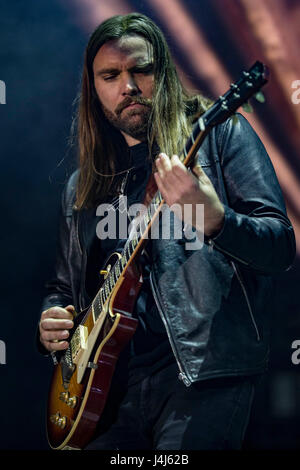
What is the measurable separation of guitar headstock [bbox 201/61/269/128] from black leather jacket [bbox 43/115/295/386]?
264mm

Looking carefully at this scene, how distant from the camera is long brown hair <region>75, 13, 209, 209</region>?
81.3 inches

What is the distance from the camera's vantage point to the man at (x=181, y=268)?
163 centimetres

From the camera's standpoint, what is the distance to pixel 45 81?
9.85ft

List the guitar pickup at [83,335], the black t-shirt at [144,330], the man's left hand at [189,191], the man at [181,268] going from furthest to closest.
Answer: the guitar pickup at [83,335] < the black t-shirt at [144,330] < the man at [181,268] < the man's left hand at [189,191]

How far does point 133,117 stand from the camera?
2180 mm

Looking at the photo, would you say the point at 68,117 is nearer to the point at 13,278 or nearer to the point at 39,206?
the point at 39,206

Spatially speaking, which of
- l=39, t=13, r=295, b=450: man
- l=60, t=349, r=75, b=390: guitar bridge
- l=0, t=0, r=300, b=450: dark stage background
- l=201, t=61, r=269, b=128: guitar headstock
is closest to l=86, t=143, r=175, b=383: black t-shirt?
l=39, t=13, r=295, b=450: man

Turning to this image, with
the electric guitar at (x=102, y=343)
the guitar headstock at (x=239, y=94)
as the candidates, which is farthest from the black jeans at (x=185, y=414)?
the guitar headstock at (x=239, y=94)

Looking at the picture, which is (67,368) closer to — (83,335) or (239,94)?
(83,335)

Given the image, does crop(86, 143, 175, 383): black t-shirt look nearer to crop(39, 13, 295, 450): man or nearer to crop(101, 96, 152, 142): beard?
crop(39, 13, 295, 450): man

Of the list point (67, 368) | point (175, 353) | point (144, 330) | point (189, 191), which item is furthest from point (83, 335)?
point (189, 191)

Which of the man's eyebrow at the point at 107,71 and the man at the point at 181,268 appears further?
the man's eyebrow at the point at 107,71

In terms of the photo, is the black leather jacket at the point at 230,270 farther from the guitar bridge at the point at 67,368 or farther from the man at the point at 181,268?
the guitar bridge at the point at 67,368

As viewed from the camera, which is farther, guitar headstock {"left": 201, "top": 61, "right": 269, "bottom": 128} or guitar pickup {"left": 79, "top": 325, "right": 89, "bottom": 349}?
guitar pickup {"left": 79, "top": 325, "right": 89, "bottom": 349}
